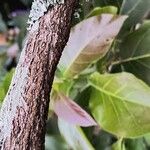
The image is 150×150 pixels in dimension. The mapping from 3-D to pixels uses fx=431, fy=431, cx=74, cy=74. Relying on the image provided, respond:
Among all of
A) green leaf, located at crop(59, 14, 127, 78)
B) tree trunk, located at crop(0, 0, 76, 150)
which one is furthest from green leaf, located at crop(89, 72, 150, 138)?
tree trunk, located at crop(0, 0, 76, 150)

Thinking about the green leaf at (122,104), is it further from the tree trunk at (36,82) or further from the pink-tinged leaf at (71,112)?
the tree trunk at (36,82)

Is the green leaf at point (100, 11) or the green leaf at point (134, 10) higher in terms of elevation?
the green leaf at point (100, 11)

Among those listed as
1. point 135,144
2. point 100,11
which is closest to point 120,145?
point 135,144

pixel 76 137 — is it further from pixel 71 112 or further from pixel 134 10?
pixel 134 10

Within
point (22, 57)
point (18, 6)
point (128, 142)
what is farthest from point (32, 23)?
point (18, 6)

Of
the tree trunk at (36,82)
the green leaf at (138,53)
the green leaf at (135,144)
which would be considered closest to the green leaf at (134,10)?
the green leaf at (138,53)
